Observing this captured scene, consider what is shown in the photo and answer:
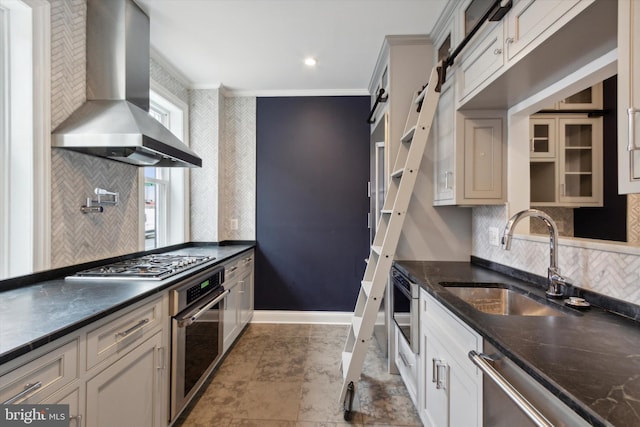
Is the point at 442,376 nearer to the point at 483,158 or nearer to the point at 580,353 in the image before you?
the point at 580,353

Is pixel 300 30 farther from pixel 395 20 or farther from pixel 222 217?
pixel 222 217

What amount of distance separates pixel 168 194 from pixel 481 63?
3.01 metres

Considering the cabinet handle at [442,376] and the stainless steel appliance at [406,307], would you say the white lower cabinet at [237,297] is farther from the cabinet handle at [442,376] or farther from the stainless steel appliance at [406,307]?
the cabinet handle at [442,376]

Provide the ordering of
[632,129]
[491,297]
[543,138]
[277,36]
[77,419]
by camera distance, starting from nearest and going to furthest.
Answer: [632,129], [77,419], [491,297], [277,36], [543,138]

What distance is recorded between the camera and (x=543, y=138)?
98.5 inches

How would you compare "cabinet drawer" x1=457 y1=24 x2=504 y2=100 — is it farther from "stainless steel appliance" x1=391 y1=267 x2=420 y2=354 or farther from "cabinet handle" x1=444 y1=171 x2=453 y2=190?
"stainless steel appliance" x1=391 y1=267 x2=420 y2=354

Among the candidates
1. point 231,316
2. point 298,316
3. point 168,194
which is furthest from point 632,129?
point 168,194

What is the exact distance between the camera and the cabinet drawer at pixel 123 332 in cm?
111

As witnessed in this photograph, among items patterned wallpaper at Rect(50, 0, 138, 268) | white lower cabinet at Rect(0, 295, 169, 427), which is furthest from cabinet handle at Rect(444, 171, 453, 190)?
patterned wallpaper at Rect(50, 0, 138, 268)

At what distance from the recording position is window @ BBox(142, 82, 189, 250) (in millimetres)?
2879

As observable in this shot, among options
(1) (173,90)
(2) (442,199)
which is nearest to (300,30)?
(1) (173,90)

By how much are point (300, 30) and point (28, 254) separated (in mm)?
2274

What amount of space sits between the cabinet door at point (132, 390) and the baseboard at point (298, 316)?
185 cm

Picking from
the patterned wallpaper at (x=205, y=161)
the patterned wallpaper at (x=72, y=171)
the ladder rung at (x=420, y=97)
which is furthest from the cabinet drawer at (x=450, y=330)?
the patterned wallpaper at (x=205, y=161)
